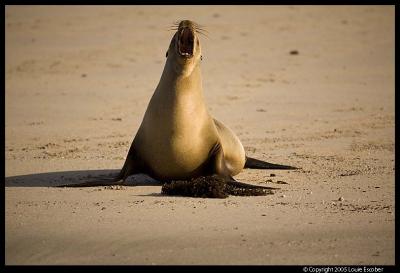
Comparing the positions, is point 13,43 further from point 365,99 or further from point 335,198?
point 335,198

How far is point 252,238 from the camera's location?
4.07 meters

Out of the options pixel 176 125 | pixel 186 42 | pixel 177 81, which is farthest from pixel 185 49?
pixel 176 125

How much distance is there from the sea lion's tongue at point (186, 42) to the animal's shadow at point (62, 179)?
1023mm

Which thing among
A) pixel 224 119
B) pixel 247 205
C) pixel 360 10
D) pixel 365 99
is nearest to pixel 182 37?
pixel 247 205

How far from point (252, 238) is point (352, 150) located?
345 centimetres

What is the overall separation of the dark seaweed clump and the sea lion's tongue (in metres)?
1.00

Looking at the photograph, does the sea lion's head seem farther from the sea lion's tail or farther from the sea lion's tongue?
the sea lion's tail

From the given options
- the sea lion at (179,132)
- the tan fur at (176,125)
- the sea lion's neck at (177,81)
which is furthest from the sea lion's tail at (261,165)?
the sea lion's neck at (177,81)

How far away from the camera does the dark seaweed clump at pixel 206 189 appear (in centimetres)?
512

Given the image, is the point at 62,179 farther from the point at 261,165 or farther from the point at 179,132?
the point at 261,165

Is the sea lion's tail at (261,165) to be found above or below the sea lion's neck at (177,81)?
below

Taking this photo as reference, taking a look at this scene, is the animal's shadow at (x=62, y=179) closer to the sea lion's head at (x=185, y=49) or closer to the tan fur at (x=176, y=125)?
the tan fur at (x=176, y=125)

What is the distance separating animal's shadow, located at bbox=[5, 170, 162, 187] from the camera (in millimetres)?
5738

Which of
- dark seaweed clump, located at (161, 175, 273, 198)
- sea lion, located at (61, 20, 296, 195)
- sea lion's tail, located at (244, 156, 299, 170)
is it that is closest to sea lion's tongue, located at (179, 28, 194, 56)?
sea lion, located at (61, 20, 296, 195)
